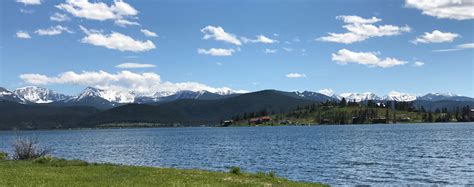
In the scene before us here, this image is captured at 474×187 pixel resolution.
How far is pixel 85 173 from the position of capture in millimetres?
49750

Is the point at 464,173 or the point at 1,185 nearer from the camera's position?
the point at 1,185

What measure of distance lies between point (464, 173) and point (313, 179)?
73.4ft

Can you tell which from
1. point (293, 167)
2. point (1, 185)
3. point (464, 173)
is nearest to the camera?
point (1, 185)

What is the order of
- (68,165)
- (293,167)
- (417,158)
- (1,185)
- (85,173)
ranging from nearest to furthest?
1. (1,185)
2. (85,173)
3. (68,165)
4. (293,167)
5. (417,158)

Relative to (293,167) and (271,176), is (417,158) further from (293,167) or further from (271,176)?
Result: (271,176)

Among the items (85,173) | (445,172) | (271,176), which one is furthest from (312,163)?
(85,173)

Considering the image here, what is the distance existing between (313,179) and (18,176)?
37.9 meters

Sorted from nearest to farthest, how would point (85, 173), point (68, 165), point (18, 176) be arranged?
1. point (18, 176)
2. point (85, 173)
3. point (68, 165)

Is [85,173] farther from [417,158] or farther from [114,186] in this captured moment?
[417,158]

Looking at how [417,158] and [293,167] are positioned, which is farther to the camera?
[417,158]

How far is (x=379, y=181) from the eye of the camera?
66312mm

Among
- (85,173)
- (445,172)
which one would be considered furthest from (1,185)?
(445,172)

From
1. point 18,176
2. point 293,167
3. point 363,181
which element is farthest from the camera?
point 293,167

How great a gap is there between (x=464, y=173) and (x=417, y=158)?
25097 millimetres
